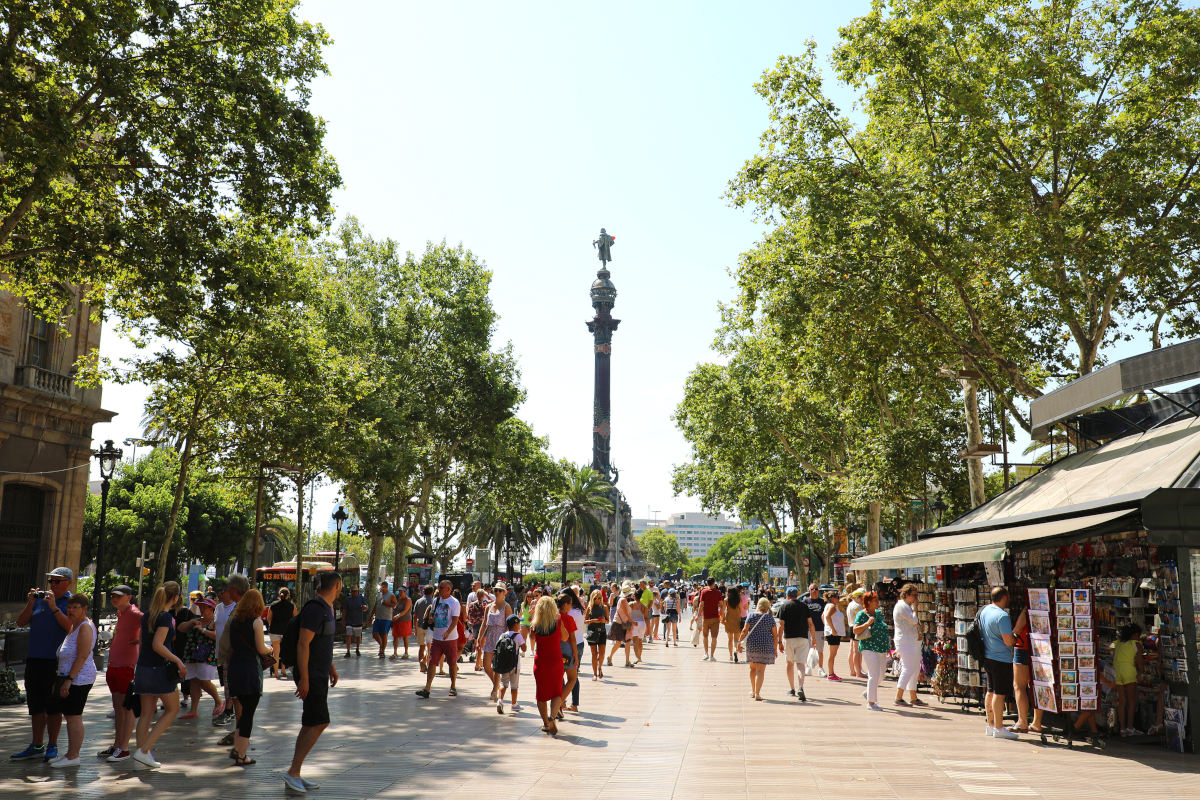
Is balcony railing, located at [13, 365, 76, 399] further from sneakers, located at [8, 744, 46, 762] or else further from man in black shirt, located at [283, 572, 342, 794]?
man in black shirt, located at [283, 572, 342, 794]

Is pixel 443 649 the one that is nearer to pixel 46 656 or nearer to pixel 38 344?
pixel 46 656

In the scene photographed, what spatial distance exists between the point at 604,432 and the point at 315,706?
71.2 metres

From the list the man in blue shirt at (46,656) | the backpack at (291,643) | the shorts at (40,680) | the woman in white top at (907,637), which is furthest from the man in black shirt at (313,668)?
the woman in white top at (907,637)

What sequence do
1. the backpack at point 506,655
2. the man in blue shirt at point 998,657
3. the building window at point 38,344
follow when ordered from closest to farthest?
the man in blue shirt at point 998,657
the backpack at point 506,655
the building window at point 38,344

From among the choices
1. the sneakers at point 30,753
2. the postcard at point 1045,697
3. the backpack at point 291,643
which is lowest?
the sneakers at point 30,753

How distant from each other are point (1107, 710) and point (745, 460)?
29.5 meters

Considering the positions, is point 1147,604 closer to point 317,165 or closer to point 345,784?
point 345,784

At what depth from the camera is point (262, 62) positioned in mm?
14148

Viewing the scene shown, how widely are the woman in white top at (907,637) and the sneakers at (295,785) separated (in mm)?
8799

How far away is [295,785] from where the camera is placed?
24.1 ft

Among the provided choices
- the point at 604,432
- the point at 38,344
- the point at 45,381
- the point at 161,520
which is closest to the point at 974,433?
the point at 45,381

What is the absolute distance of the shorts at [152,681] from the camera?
339 inches

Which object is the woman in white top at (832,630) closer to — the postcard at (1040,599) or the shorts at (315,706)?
the postcard at (1040,599)

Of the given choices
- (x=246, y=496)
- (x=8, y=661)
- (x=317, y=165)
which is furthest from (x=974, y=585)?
(x=246, y=496)
